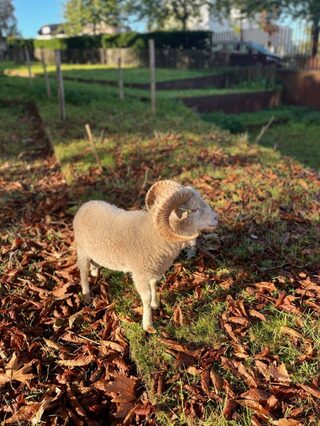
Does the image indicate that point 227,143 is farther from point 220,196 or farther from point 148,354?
point 148,354

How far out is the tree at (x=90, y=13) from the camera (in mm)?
42031

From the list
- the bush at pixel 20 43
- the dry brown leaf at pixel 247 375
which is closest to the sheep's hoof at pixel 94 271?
the dry brown leaf at pixel 247 375

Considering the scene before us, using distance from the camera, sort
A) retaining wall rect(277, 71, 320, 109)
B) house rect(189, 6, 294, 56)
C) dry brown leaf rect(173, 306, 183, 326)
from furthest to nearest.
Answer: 1. house rect(189, 6, 294, 56)
2. retaining wall rect(277, 71, 320, 109)
3. dry brown leaf rect(173, 306, 183, 326)

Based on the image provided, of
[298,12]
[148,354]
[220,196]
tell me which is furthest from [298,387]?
[298,12]

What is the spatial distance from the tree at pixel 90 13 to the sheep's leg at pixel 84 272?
140 ft

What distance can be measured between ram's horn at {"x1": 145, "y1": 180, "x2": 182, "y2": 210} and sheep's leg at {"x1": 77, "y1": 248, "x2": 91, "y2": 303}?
1.05m

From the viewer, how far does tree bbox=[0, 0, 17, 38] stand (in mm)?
52969

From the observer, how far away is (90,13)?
42906mm

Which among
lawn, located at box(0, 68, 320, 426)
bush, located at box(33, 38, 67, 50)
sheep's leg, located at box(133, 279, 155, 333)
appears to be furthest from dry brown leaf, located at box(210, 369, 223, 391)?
bush, located at box(33, 38, 67, 50)

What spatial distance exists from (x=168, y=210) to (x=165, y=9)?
40535mm

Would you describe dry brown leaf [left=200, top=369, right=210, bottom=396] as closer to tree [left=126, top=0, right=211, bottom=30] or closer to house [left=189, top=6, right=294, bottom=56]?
house [left=189, top=6, right=294, bottom=56]

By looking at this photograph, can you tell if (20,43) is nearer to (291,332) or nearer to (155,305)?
(155,305)

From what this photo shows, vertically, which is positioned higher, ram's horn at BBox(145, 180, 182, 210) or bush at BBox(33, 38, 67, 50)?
bush at BBox(33, 38, 67, 50)

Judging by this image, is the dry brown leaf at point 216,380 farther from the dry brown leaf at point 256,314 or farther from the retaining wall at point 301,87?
the retaining wall at point 301,87
